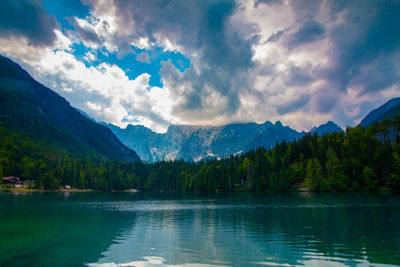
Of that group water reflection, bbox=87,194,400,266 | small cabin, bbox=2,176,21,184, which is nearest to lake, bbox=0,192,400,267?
A: water reflection, bbox=87,194,400,266

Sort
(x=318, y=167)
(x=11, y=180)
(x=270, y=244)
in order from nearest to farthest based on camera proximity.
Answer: (x=270, y=244), (x=318, y=167), (x=11, y=180)

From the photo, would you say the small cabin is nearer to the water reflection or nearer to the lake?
the lake

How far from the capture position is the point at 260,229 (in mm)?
31422

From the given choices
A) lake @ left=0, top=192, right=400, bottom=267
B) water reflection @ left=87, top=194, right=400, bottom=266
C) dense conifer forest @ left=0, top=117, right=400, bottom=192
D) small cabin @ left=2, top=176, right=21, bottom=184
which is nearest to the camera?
lake @ left=0, top=192, right=400, bottom=267

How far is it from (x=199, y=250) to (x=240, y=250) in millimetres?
3538

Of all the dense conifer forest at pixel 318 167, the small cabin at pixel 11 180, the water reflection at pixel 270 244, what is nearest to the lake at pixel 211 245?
the water reflection at pixel 270 244

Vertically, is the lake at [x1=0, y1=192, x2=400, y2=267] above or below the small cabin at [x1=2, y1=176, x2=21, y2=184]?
below

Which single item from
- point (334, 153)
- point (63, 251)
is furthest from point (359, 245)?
point (334, 153)

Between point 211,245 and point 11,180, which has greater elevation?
point 11,180

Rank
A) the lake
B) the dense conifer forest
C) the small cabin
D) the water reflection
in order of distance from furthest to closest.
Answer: the small cabin < the dense conifer forest < the water reflection < the lake

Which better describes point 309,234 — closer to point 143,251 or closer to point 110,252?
point 143,251

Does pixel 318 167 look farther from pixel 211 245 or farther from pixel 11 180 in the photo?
pixel 11 180

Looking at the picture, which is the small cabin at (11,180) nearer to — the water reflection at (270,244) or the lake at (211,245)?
the lake at (211,245)

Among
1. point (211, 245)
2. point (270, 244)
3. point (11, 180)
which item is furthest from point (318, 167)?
point (11, 180)
